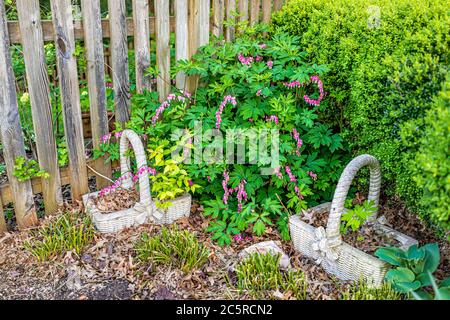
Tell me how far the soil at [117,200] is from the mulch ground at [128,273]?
0.19m

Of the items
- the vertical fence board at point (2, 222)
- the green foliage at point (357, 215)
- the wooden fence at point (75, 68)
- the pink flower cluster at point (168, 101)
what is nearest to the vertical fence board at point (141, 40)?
the wooden fence at point (75, 68)

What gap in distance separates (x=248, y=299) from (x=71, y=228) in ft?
4.60

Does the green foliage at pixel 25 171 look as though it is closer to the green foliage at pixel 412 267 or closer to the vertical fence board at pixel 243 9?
the vertical fence board at pixel 243 9

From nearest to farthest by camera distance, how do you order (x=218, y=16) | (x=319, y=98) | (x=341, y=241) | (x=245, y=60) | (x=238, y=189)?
(x=341, y=241), (x=238, y=189), (x=319, y=98), (x=245, y=60), (x=218, y=16)

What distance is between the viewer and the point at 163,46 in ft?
12.2

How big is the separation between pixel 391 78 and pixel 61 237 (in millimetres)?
2489

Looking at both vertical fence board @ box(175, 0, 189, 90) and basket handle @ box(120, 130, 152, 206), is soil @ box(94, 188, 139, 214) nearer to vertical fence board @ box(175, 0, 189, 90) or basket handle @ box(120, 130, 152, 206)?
basket handle @ box(120, 130, 152, 206)

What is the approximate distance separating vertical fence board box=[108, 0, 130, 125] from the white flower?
1.84 m

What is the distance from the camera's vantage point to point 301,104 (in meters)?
3.77

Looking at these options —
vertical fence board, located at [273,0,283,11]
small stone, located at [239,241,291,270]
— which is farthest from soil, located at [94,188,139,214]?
vertical fence board, located at [273,0,283,11]

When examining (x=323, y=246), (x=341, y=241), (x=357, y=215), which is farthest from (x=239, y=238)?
(x=357, y=215)

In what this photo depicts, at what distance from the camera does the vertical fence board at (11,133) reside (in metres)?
3.06

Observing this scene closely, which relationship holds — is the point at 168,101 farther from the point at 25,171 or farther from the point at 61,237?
the point at 61,237

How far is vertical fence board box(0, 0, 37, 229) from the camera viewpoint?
10.0 feet
